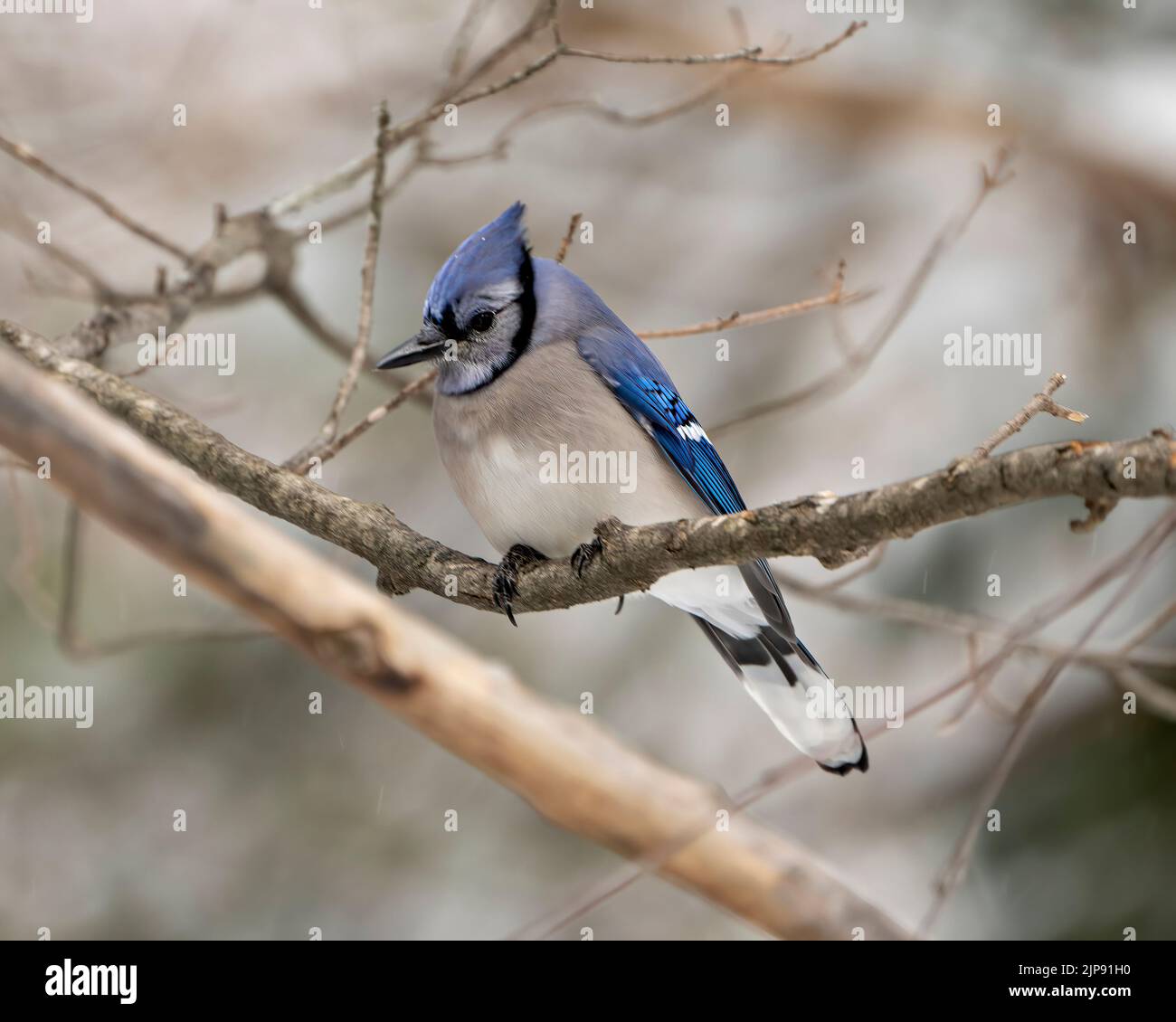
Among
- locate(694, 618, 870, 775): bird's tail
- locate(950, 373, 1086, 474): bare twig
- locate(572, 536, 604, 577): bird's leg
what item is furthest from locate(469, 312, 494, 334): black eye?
locate(950, 373, 1086, 474): bare twig

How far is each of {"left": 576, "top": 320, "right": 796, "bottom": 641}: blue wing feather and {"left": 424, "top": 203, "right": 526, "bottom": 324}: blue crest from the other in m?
0.22

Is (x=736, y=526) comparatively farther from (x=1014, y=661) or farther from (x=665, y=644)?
(x=665, y=644)

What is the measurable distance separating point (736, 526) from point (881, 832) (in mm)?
2735

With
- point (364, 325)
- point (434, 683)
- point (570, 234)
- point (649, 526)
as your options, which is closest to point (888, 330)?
point (570, 234)

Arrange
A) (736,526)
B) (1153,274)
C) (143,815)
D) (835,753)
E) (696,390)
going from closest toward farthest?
(736,526)
(835,753)
(143,815)
(1153,274)
(696,390)

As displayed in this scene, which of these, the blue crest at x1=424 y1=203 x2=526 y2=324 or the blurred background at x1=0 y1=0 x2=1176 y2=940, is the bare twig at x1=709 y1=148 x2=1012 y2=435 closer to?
the blue crest at x1=424 y1=203 x2=526 y2=324

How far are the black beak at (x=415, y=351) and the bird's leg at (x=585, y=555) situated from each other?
585 mm

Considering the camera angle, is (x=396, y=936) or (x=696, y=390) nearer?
(x=396, y=936)

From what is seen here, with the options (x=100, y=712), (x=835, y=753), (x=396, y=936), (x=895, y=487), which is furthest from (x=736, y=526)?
(x=100, y=712)

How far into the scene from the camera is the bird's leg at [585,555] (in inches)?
74.7

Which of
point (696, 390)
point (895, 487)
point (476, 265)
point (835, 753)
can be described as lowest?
point (835, 753)

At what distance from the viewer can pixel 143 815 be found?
12.8ft

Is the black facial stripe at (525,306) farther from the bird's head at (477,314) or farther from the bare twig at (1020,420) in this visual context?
the bare twig at (1020,420)

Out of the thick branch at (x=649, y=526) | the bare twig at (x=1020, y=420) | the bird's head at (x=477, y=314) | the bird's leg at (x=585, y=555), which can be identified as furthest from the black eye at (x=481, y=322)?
the bare twig at (x=1020, y=420)
